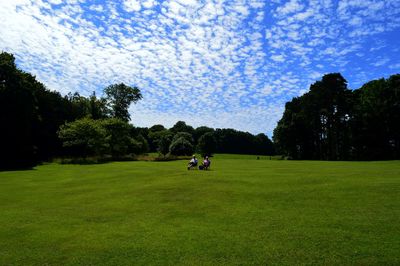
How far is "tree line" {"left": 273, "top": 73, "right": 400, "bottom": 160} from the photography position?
214 feet

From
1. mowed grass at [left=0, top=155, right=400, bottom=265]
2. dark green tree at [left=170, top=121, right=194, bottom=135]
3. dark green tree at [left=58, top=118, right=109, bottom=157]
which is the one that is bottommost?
mowed grass at [left=0, top=155, right=400, bottom=265]

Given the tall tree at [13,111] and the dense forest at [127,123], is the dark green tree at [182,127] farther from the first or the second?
the tall tree at [13,111]

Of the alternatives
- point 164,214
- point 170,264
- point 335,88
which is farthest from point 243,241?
point 335,88

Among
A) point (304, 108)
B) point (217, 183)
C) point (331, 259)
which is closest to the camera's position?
point (331, 259)

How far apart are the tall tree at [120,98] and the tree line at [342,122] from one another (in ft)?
132

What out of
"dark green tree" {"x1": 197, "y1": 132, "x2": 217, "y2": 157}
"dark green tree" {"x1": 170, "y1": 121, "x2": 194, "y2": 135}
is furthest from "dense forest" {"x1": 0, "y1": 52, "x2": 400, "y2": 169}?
"dark green tree" {"x1": 170, "y1": 121, "x2": 194, "y2": 135}

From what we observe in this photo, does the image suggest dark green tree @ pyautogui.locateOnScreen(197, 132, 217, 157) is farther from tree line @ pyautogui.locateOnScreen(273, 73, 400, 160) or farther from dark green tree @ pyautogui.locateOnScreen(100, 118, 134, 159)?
dark green tree @ pyautogui.locateOnScreen(100, 118, 134, 159)

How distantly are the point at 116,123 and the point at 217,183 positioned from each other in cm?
4813

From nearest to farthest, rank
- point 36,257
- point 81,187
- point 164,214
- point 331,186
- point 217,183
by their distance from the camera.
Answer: point 36,257 < point 164,214 < point 331,186 < point 217,183 < point 81,187

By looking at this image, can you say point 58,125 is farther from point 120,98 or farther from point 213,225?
point 213,225

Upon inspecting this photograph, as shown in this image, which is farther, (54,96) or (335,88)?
(54,96)

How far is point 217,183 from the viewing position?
21359 mm

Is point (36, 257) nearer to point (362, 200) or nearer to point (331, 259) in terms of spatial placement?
point (331, 259)

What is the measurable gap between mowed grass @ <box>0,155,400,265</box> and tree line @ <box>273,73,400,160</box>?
175ft
